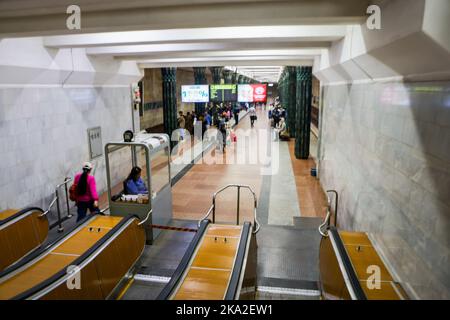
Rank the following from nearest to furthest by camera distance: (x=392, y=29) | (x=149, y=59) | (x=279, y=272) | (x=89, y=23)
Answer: (x=392, y=29)
(x=89, y=23)
(x=279, y=272)
(x=149, y=59)

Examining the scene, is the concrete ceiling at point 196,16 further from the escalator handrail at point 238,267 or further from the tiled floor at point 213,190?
the tiled floor at point 213,190

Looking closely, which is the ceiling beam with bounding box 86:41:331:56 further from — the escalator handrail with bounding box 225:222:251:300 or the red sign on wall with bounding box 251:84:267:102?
the red sign on wall with bounding box 251:84:267:102

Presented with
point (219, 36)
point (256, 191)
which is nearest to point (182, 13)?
point (219, 36)

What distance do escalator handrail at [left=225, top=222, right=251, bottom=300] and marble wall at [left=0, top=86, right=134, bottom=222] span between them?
4615 millimetres

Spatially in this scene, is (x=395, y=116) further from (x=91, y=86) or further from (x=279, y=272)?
(x=91, y=86)

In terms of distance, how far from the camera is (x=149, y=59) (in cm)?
992

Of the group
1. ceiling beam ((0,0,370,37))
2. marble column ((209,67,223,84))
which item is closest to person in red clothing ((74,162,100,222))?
ceiling beam ((0,0,370,37))

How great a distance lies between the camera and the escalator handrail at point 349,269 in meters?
3.23

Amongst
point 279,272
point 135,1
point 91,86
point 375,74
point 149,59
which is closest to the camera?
point 135,1

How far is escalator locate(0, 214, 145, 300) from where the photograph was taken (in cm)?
365

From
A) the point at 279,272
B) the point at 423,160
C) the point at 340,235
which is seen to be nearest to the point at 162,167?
the point at 279,272

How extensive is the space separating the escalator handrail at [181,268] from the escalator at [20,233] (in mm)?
2884

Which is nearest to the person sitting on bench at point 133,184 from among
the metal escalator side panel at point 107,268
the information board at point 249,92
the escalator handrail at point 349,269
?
the metal escalator side panel at point 107,268
